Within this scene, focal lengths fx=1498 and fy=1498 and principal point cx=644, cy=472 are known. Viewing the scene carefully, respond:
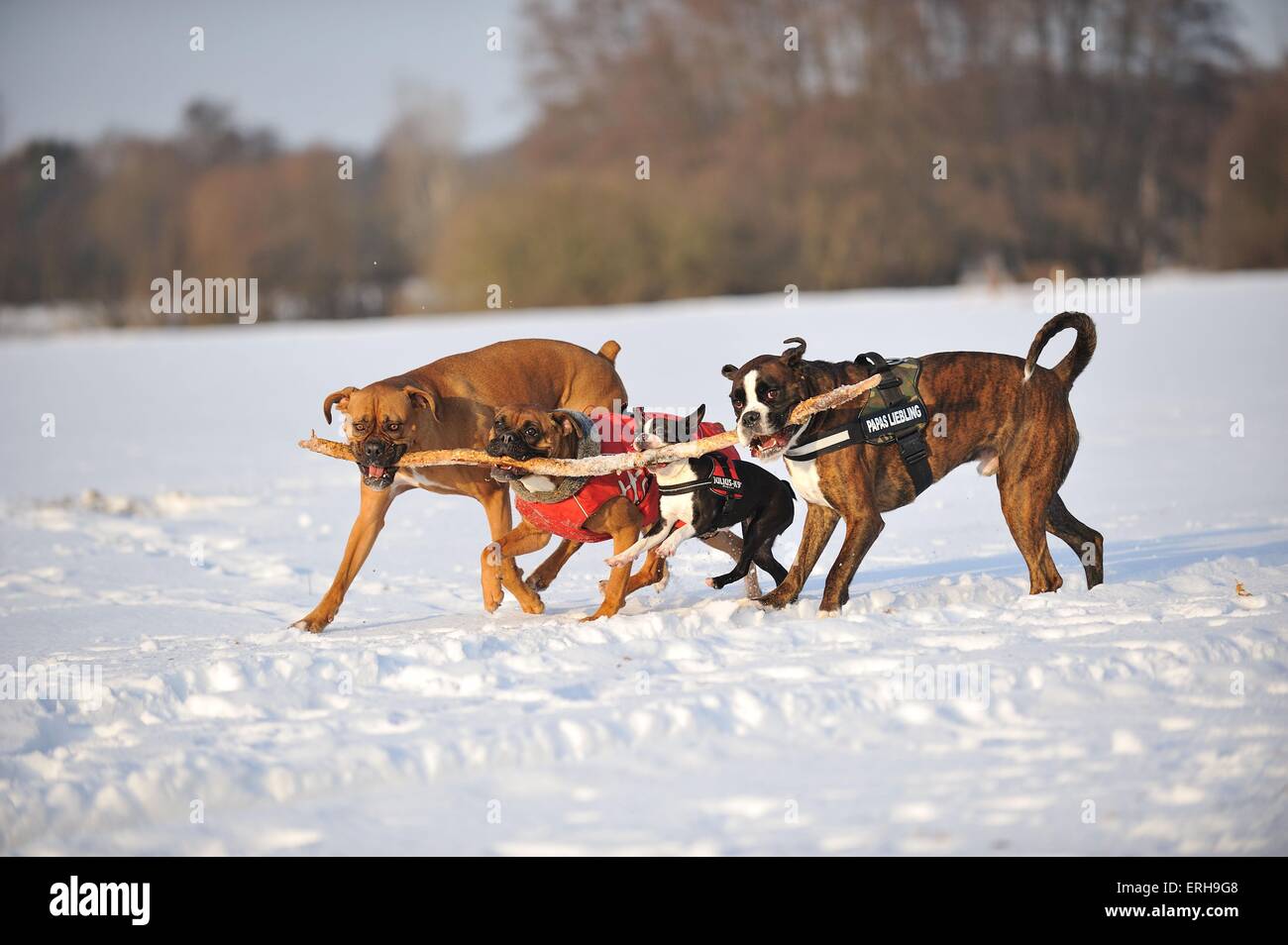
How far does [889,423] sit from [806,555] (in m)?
0.82

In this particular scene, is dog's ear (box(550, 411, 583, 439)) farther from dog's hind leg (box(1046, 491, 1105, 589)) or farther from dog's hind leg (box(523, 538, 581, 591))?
dog's hind leg (box(1046, 491, 1105, 589))

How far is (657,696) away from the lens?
6016 mm

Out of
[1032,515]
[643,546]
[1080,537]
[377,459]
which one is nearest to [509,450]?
[377,459]

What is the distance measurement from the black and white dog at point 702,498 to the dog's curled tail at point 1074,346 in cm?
146

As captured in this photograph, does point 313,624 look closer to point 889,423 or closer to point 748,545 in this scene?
point 748,545

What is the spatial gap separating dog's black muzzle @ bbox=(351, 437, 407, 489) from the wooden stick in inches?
6.7

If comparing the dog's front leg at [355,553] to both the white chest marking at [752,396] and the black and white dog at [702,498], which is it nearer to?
the black and white dog at [702,498]

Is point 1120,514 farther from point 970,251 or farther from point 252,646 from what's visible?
point 970,251

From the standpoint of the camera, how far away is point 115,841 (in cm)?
493

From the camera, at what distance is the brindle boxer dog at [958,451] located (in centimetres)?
742

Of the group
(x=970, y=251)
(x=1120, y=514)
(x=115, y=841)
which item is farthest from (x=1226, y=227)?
(x=115, y=841)

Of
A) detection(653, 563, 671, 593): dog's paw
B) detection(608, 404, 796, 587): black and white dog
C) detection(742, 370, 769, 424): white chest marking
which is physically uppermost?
detection(742, 370, 769, 424): white chest marking

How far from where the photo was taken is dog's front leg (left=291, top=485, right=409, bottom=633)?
311 inches

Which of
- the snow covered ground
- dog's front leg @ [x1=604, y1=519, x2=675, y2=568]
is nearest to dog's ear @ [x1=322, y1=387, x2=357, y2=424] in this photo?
the snow covered ground
